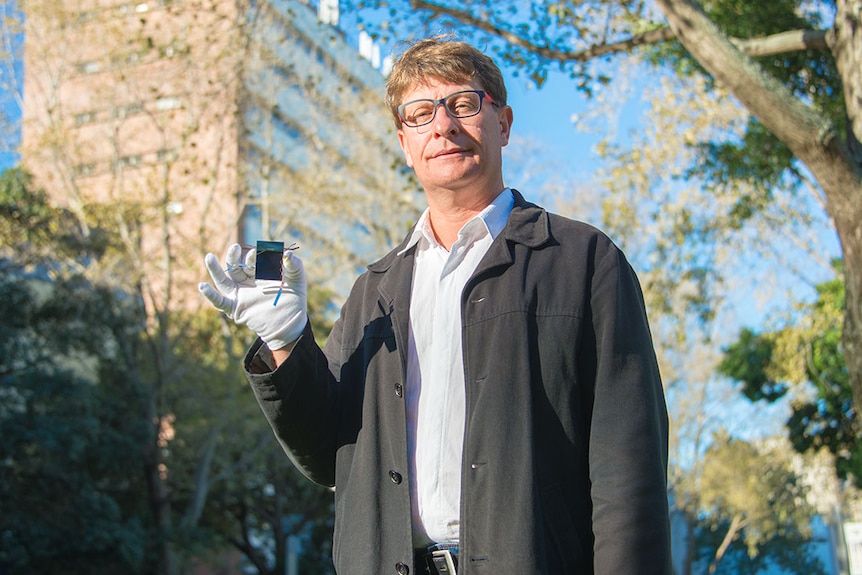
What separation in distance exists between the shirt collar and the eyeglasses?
9.1 inches

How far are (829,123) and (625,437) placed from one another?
4755 millimetres

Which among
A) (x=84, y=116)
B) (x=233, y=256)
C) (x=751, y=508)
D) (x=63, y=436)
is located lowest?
(x=233, y=256)

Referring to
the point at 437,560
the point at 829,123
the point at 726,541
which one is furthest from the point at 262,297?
the point at 726,541

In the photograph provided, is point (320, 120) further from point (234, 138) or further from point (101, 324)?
point (101, 324)

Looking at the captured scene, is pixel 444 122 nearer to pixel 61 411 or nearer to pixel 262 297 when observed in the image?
pixel 262 297

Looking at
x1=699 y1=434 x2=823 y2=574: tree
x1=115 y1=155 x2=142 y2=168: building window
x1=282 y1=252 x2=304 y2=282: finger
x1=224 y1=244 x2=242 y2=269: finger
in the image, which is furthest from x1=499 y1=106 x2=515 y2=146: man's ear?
x1=699 y1=434 x2=823 y2=574: tree

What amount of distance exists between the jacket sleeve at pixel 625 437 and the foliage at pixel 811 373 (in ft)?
41.0

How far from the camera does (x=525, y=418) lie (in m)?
1.93

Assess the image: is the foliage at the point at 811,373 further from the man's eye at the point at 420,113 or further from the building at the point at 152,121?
the man's eye at the point at 420,113

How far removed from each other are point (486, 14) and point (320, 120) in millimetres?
13947

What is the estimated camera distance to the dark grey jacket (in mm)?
1858

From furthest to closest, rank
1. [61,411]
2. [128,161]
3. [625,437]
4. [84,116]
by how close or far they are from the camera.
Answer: [84,116] → [128,161] → [61,411] → [625,437]

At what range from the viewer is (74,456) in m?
14.5

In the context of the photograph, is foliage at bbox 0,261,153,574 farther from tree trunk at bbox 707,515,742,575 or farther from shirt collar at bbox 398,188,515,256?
tree trunk at bbox 707,515,742,575
